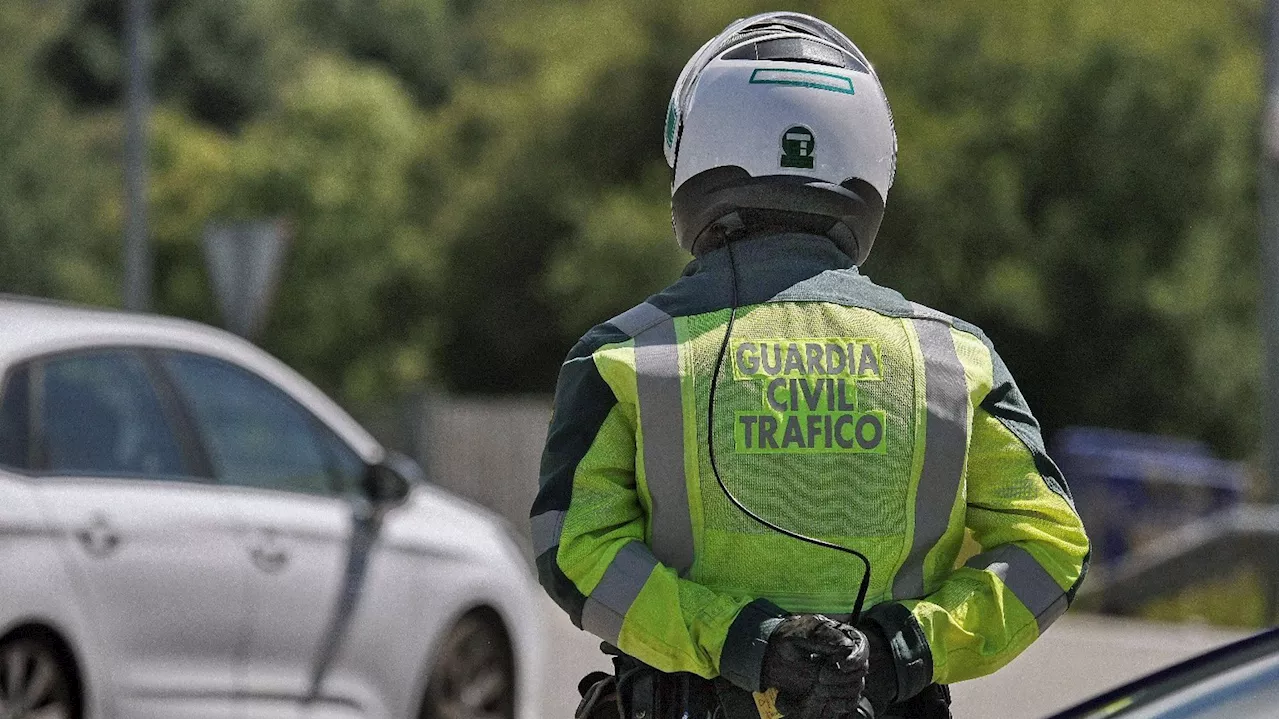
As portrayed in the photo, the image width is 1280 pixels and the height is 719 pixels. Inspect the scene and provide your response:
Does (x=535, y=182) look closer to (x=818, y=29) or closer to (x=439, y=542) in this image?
(x=439, y=542)

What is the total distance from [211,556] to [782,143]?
3.92m

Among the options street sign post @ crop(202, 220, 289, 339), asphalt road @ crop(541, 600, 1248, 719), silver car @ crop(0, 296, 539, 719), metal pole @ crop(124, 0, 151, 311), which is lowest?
asphalt road @ crop(541, 600, 1248, 719)

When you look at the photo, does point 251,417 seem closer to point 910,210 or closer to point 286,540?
point 286,540

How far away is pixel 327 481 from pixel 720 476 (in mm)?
4746

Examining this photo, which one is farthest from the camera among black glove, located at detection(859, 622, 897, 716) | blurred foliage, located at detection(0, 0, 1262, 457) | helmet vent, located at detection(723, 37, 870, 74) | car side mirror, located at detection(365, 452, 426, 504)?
blurred foliage, located at detection(0, 0, 1262, 457)

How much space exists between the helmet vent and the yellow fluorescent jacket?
33cm

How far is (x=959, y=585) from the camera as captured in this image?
282 centimetres

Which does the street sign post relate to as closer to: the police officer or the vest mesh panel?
the police officer

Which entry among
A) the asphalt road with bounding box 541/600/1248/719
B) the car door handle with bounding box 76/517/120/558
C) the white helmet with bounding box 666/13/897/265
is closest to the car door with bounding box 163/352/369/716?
the car door handle with bounding box 76/517/120/558

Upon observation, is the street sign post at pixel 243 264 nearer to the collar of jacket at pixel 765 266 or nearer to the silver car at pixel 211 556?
the silver car at pixel 211 556

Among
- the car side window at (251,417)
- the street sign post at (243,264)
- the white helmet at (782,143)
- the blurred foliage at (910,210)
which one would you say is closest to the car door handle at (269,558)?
the car side window at (251,417)

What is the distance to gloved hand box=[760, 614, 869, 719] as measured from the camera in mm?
2596

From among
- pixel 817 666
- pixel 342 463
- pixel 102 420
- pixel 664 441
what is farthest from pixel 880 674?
pixel 342 463

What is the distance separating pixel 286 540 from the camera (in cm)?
678
